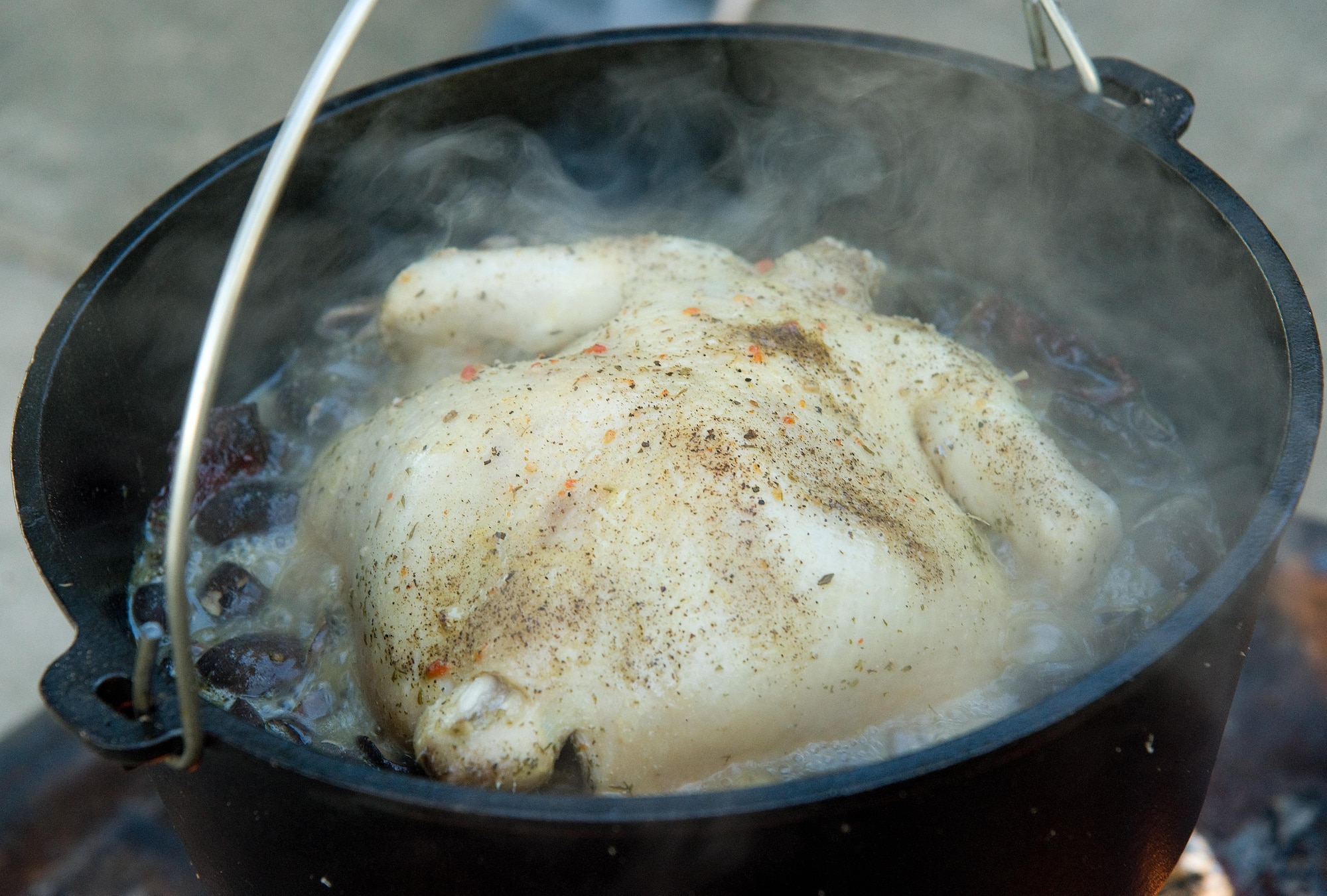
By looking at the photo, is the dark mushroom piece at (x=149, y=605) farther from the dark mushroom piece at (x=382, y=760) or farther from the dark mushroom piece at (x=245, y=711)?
the dark mushroom piece at (x=382, y=760)

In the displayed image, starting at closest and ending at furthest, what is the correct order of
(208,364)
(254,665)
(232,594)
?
(208,364) → (254,665) → (232,594)

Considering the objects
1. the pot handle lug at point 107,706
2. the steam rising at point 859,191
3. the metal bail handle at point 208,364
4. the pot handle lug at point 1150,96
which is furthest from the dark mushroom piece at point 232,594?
the pot handle lug at point 1150,96

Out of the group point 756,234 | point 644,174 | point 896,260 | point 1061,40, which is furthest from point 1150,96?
point 644,174

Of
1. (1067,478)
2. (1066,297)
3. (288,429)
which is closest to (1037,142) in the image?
(1066,297)

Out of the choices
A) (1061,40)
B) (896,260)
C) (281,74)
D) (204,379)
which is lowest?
(281,74)

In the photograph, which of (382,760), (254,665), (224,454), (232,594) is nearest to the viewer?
(382,760)

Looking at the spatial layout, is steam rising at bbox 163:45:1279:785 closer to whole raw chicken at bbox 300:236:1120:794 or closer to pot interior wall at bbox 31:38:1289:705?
pot interior wall at bbox 31:38:1289:705

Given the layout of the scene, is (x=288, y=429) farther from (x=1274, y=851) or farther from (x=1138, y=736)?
(x=1274, y=851)

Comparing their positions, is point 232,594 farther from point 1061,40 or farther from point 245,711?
point 1061,40
